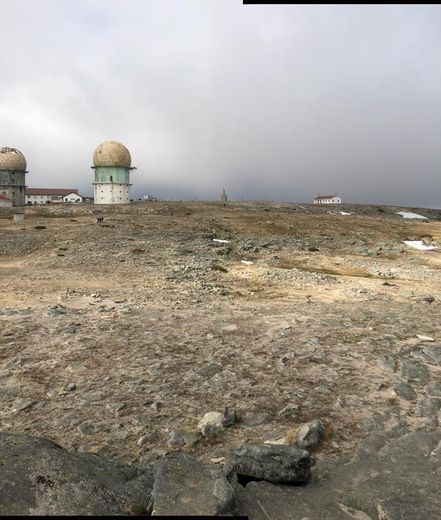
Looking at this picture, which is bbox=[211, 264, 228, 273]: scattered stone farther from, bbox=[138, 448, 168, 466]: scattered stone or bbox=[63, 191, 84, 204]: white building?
bbox=[63, 191, 84, 204]: white building

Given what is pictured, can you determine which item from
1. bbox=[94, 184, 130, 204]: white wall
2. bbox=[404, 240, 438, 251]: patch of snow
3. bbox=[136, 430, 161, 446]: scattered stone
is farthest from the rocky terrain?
bbox=[94, 184, 130, 204]: white wall

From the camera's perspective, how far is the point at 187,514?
323cm

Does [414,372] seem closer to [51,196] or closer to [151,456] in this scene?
[151,456]

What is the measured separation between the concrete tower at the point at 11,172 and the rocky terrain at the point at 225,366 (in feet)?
222

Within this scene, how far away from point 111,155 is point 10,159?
22164 millimetres

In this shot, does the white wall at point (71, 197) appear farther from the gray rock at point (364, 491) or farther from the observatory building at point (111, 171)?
the gray rock at point (364, 491)

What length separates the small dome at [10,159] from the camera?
248 ft

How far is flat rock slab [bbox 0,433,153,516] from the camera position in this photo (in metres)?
3.16

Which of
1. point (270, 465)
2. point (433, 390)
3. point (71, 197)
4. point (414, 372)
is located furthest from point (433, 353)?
point (71, 197)

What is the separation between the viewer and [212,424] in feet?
17.6

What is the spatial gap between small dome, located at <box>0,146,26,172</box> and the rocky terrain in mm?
68263

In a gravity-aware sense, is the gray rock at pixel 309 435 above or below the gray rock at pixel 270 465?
below

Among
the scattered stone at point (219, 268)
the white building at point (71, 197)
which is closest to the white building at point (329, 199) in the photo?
the white building at point (71, 197)

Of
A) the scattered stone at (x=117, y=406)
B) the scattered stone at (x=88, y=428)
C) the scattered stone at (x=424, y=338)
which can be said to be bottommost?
the scattered stone at (x=88, y=428)
